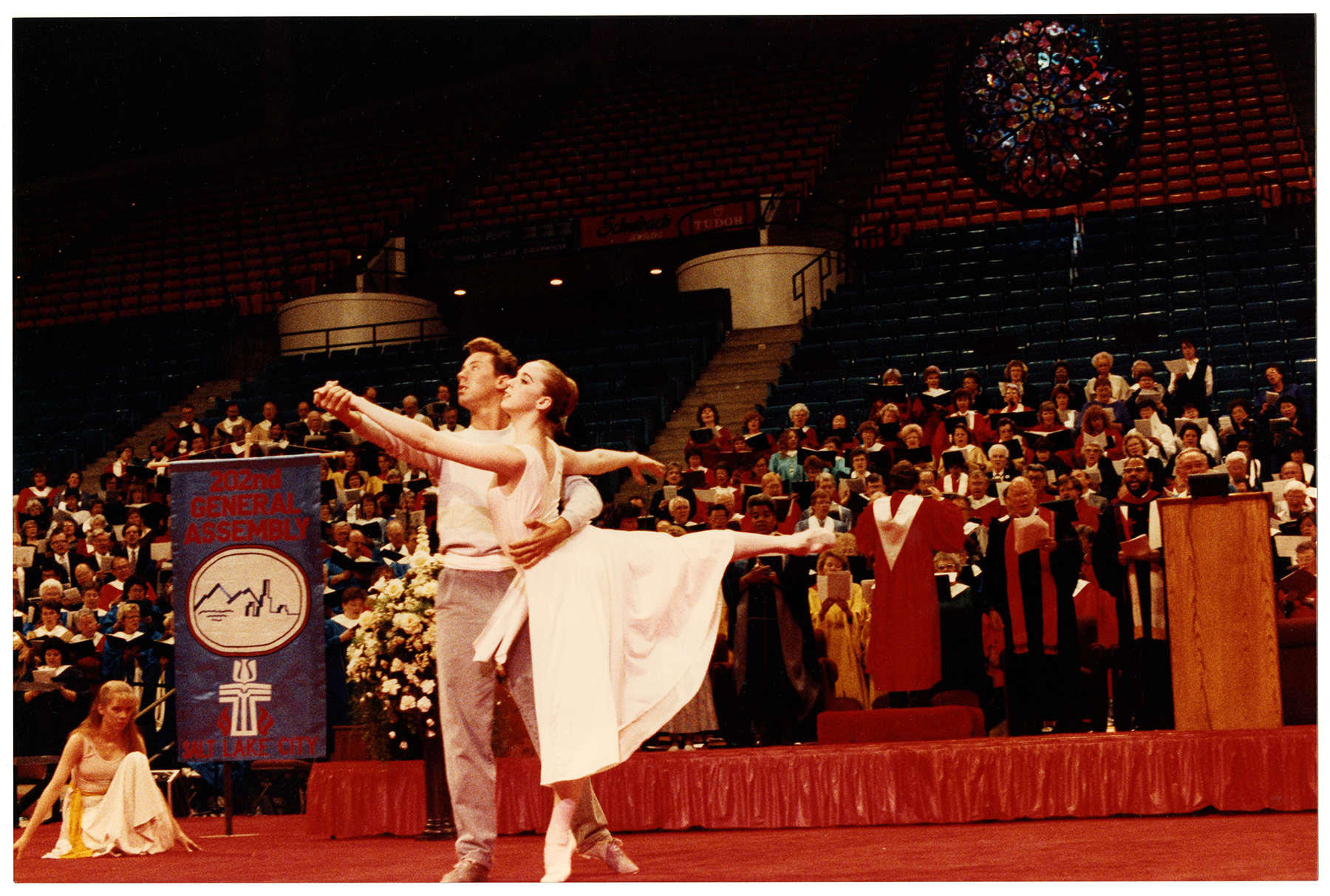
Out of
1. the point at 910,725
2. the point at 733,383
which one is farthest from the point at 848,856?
the point at 733,383

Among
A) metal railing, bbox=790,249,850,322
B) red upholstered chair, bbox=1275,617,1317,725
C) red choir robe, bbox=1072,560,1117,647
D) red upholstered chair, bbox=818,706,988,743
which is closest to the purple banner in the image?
red upholstered chair, bbox=818,706,988,743

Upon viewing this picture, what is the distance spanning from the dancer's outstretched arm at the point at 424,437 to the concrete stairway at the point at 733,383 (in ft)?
22.3

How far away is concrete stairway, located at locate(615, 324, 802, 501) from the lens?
38.0 feet

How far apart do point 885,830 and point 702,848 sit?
2.58 ft

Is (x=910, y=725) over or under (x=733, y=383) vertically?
under

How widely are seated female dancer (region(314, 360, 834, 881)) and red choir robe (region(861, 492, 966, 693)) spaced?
2613 millimetres

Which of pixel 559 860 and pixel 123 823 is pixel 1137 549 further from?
pixel 123 823

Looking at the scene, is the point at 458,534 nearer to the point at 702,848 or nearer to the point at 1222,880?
the point at 702,848

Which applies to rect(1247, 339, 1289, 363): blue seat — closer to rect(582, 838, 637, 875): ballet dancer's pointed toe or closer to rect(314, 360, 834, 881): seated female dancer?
rect(314, 360, 834, 881): seated female dancer

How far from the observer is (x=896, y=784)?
5027mm

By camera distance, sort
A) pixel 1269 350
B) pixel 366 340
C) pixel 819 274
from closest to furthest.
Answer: pixel 1269 350, pixel 819 274, pixel 366 340

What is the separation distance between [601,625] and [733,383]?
9203 millimetres

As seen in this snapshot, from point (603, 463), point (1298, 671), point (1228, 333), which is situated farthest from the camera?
point (1228, 333)

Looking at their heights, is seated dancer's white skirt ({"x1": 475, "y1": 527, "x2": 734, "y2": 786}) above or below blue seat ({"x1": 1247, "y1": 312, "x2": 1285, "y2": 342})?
below
